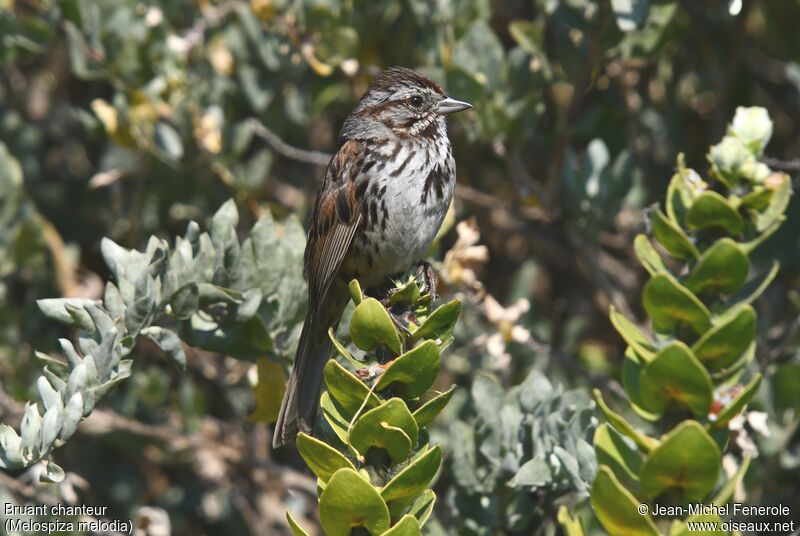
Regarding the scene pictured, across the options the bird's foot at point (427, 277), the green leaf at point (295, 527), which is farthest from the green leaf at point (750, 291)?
the bird's foot at point (427, 277)

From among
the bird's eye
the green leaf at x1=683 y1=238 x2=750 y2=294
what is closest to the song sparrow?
the bird's eye

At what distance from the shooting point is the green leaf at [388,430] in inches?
81.4

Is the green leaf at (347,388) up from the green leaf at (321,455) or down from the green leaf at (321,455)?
up

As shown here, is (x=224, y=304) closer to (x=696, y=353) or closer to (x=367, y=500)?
(x=367, y=500)

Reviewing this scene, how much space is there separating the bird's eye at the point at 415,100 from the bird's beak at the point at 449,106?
0.10 metres

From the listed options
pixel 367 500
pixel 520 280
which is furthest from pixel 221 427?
pixel 367 500

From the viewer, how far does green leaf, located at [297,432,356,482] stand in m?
2.10

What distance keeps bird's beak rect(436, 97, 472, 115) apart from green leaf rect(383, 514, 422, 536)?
175 centimetres

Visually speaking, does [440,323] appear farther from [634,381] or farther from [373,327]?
[634,381]

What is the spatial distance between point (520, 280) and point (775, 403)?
1014mm

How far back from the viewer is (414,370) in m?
2.16

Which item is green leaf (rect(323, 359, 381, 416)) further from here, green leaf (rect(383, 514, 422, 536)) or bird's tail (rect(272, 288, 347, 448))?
bird's tail (rect(272, 288, 347, 448))

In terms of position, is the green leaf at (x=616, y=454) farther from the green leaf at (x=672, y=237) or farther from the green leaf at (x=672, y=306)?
the green leaf at (x=672, y=237)

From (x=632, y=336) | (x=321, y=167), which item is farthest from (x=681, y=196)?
(x=321, y=167)
